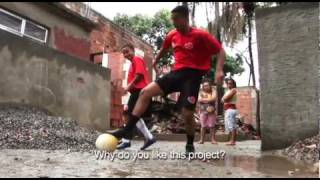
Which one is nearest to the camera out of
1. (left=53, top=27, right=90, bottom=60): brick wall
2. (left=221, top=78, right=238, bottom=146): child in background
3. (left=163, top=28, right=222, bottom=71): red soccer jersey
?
(left=163, top=28, right=222, bottom=71): red soccer jersey

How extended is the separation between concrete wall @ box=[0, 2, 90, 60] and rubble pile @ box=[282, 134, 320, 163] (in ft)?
29.3

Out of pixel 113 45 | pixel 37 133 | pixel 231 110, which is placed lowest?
pixel 37 133

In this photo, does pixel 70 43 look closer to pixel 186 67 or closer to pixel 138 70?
pixel 138 70

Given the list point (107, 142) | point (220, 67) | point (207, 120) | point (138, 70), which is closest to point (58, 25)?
point (207, 120)

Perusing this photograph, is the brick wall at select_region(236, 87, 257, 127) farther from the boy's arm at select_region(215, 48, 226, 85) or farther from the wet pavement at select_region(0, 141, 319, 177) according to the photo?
the wet pavement at select_region(0, 141, 319, 177)

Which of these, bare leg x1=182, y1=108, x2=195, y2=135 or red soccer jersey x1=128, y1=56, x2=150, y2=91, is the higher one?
red soccer jersey x1=128, y1=56, x2=150, y2=91

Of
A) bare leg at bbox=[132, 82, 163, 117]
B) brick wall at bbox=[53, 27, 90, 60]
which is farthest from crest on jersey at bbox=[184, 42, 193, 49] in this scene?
brick wall at bbox=[53, 27, 90, 60]

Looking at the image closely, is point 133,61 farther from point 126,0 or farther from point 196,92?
point 126,0

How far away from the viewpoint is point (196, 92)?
4.55 meters

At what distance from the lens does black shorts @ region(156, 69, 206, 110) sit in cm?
450

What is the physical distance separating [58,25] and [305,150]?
33.8ft

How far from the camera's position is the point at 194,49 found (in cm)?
457

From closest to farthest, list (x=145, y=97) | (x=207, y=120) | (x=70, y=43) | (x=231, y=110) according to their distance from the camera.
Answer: (x=145, y=97) → (x=231, y=110) → (x=207, y=120) → (x=70, y=43)

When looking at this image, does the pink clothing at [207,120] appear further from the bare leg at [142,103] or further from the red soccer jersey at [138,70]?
the bare leg at [142,103]
